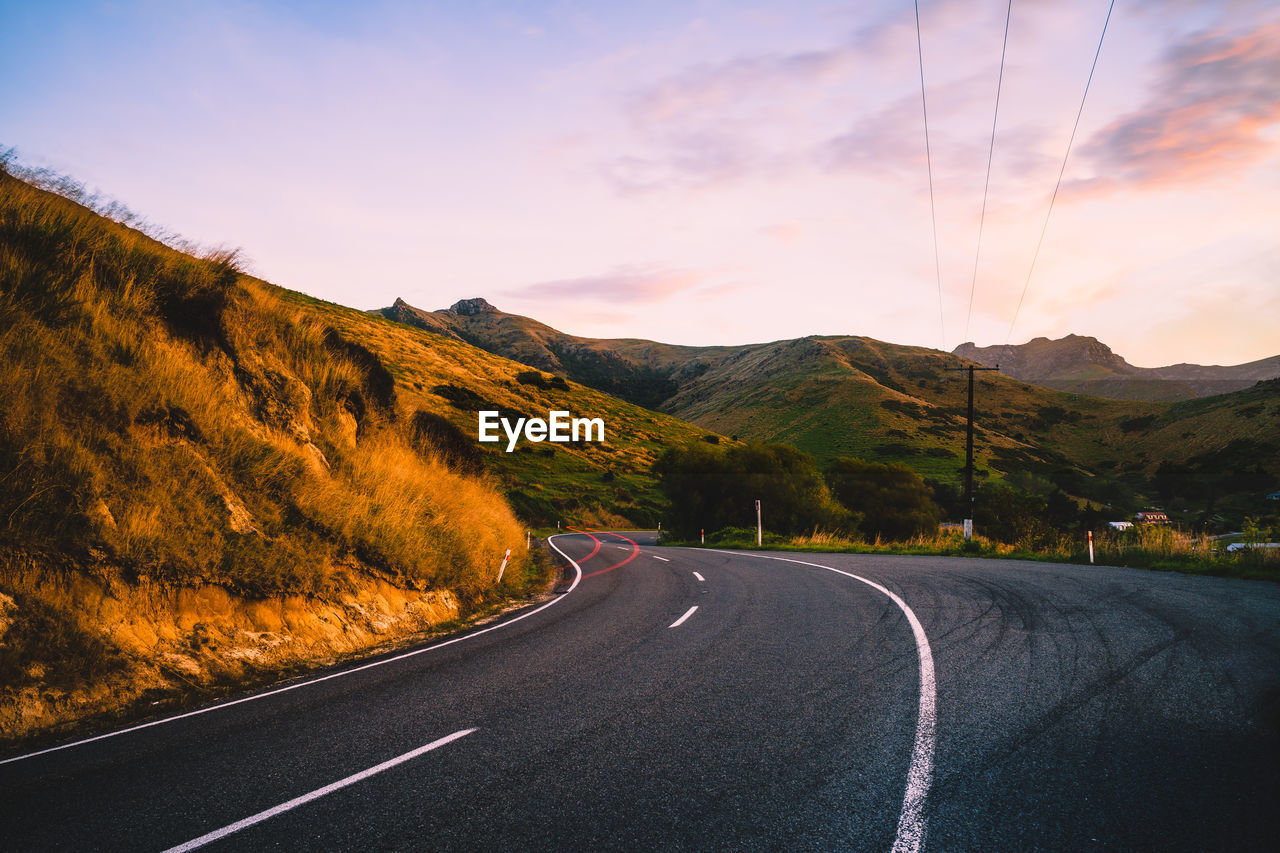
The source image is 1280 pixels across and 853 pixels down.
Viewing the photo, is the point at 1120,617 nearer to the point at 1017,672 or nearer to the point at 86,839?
the point at 1017,672

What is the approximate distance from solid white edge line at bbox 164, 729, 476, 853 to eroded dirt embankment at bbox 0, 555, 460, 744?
3417 mm

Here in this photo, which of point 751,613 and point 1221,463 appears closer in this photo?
point 751,613

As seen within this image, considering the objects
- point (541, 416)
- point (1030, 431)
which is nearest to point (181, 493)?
point (541, 416)

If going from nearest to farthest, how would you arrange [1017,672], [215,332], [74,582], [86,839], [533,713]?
[86,839] → [533,713] → [1017,672] → [74,582] → [215,332]

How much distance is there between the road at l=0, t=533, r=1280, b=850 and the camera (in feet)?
11.3

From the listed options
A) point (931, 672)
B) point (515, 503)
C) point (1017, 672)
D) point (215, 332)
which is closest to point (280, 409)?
point (215, 332)

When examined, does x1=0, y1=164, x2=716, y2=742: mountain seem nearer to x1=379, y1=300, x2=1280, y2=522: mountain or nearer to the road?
the road

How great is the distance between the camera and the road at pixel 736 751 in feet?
11.3

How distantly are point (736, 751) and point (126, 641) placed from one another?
674 centimetres

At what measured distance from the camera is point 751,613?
33.0ft

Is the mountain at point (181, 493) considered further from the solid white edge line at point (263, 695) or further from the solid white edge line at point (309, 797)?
the solid white edge line at point (309, 797)

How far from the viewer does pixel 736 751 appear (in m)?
4.50

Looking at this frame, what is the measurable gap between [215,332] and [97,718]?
25.2 feet

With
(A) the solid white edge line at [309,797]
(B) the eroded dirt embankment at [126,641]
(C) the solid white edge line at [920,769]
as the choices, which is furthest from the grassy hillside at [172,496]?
(C) the solid white edge line at [920,769]
